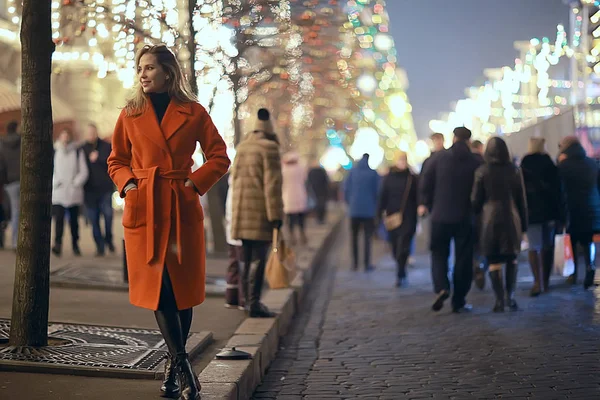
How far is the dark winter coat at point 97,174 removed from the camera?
654 inches

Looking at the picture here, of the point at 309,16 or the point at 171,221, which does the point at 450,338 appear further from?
the point at 309,16

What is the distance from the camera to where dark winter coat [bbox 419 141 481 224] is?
Answer: 38.2 feet

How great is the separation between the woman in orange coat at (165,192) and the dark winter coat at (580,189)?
8111 mm

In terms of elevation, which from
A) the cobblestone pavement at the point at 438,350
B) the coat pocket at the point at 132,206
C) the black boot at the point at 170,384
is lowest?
the cobblestone pavement at the point at 438,350

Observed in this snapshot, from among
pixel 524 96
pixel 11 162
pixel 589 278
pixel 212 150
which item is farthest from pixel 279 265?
pixel 524 96

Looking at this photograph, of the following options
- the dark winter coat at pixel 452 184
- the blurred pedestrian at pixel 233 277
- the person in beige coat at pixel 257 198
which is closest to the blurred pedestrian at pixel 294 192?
the dark winter coat at pixel 452 184

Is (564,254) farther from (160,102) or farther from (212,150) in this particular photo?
(160,102)

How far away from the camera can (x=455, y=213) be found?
38.1 feet

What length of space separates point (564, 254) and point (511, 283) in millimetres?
2912

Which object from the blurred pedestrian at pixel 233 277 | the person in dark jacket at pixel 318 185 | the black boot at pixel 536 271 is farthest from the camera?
the person in dark jacket at pixel 318 185

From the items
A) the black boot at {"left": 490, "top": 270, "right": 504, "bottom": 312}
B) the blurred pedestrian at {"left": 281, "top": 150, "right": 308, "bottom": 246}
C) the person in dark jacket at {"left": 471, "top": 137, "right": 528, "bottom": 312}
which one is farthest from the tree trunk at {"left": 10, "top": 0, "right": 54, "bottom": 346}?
the blurred pedestrian at {"left": 281, "top": 150, "right": 308, "bottom": 246}

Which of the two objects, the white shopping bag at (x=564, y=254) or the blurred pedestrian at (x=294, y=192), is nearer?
the white shopping bag at (x=564, y=254)

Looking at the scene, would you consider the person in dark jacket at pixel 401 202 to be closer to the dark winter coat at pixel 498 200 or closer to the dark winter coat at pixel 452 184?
the dark winter coat at pixel 452 184

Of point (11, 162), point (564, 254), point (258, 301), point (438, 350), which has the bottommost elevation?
point (438, 350)
